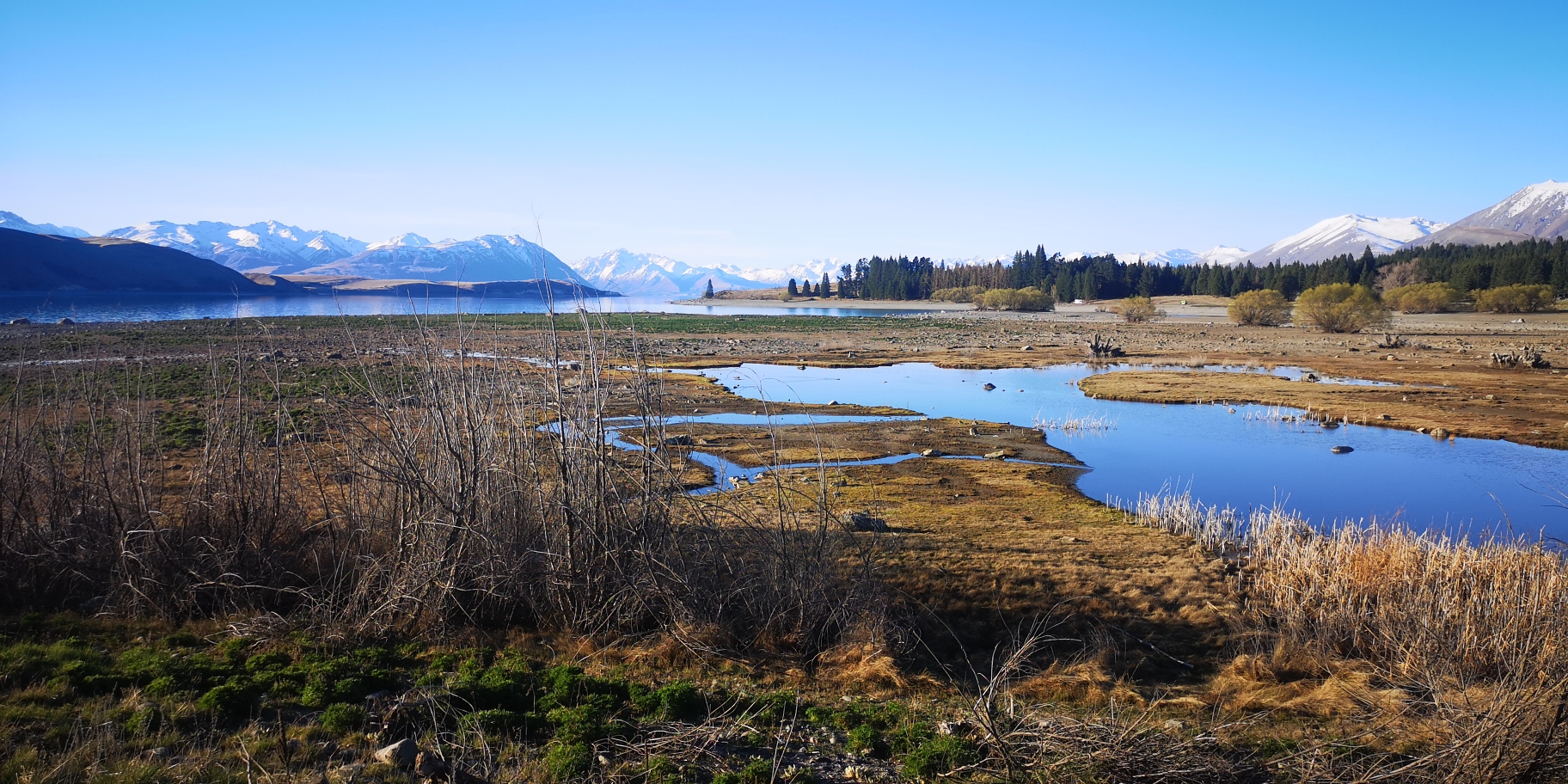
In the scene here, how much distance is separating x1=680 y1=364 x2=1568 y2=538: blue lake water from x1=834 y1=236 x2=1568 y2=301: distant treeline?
66394 millimetres

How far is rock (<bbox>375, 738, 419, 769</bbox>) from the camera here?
504 centimetres

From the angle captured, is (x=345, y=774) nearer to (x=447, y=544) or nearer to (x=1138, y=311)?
(x=447, y=544)

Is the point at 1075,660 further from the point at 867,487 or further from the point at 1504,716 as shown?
the point at 867,487

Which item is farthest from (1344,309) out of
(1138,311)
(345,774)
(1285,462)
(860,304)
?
(860,304)

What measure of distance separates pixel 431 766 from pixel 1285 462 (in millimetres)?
20269

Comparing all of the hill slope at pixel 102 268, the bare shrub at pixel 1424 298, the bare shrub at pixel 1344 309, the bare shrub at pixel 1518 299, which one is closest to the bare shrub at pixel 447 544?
the bare shrub at pixel 1344 309

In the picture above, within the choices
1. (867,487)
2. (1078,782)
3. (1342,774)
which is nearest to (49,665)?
(1078,782)

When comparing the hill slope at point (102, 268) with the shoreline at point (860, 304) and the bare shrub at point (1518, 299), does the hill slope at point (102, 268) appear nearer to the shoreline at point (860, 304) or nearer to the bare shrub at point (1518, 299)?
the shoreline at point (860, 304)

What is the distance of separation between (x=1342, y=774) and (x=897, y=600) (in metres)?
4.18

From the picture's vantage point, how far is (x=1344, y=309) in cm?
5684

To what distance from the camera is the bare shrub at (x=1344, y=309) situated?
56406 mm

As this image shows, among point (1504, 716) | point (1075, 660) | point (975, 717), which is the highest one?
point (1504, 716)

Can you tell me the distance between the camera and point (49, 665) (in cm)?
598

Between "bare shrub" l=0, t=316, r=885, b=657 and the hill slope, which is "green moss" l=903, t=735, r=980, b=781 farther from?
the hill slope
